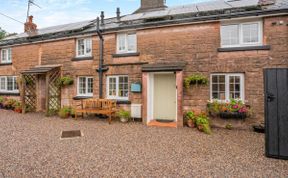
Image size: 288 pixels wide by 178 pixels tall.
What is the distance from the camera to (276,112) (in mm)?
3705

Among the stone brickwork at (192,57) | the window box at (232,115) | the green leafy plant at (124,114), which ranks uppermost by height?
the stone brickwork at (192,57)

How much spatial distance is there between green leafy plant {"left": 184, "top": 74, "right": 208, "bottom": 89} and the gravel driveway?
2138 mm

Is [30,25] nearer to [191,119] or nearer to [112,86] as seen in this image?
[112,86]

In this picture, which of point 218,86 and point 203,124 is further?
point 218,86

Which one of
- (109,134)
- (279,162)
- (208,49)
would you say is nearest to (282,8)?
(208,49)

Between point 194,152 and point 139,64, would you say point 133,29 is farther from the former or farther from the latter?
point 194,152

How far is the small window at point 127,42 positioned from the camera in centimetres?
834

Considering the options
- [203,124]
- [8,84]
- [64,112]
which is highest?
[8,84]

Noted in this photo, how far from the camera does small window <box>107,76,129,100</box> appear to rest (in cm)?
835

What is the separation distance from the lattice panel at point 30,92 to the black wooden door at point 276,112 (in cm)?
1253

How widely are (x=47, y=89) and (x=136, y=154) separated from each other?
290 inches


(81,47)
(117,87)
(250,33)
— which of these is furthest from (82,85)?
(250,33)

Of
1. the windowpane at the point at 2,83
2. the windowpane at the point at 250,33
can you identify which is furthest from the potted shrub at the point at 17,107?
the windowpane at the point at 250,33

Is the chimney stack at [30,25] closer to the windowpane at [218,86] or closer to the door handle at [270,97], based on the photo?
the windowpane at [218,86]
